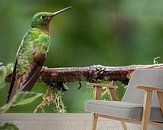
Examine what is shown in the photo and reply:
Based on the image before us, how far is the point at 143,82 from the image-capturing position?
3.30 m

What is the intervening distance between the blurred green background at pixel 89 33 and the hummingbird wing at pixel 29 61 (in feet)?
0.31

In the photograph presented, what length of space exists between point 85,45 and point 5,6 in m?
1.20

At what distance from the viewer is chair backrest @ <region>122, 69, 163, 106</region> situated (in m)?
3.04

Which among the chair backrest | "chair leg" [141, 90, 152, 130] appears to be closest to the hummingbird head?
the chair backrest

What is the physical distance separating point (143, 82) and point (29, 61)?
1723 millimetres

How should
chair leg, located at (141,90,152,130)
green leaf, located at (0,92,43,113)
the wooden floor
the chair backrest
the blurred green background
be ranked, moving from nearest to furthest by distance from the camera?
green leaf, located at (0,92,43,113) < chair leg, located at (141,90,152,130) < the chair backrest < the wooden floor < the blurred green background

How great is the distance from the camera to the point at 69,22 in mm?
4500

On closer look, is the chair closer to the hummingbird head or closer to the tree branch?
the tree branch

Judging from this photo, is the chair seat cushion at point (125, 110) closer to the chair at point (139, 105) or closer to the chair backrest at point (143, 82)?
the chair at point (139, 105)

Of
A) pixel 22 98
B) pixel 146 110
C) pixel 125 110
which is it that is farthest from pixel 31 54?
pixel 22 98

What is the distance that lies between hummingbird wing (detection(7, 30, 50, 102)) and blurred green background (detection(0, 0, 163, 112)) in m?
0.10

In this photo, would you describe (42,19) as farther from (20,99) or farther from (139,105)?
(20,99)

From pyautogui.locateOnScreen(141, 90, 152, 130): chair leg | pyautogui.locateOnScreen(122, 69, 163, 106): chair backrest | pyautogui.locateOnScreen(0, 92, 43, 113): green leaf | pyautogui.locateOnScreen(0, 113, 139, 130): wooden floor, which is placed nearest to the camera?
pyautogui.locateOnScreen(0, 92, 43, 113): green leaf

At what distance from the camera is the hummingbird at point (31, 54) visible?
174 inches
